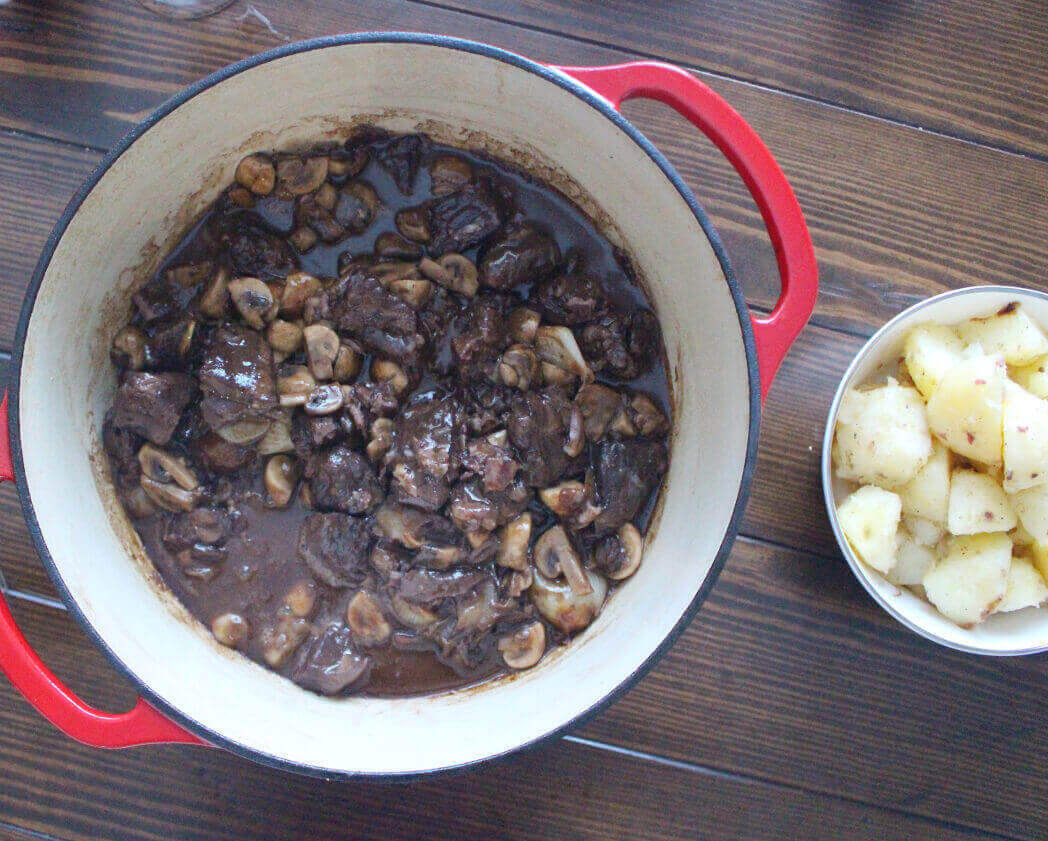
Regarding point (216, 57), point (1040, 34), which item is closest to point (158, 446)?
point (216, 57)

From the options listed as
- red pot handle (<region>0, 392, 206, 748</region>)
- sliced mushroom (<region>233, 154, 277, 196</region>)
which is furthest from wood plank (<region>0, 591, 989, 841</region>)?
sliced mushroom (<region>233, 154, 277, 196</region>)

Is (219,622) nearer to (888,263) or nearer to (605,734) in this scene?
(605,734)

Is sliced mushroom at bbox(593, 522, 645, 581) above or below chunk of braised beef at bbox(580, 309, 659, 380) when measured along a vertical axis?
below

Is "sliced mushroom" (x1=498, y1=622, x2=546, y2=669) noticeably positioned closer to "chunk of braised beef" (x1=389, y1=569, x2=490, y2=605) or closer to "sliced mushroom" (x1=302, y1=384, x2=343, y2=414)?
"chunk of braised beef" (x1=389, y1=569, x2=490, y2=605)

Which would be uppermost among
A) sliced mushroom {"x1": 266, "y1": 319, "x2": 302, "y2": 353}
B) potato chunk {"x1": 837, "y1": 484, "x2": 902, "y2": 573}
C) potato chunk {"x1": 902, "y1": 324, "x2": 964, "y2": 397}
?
potato chunk {"x1": 902, "y1": 324, "x2": 964, "y2": 397}

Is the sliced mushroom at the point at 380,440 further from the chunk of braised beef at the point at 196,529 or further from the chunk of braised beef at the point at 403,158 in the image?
the chunk of braised beef at the point at 403,158

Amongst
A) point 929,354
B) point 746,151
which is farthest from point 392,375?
point 929,354
